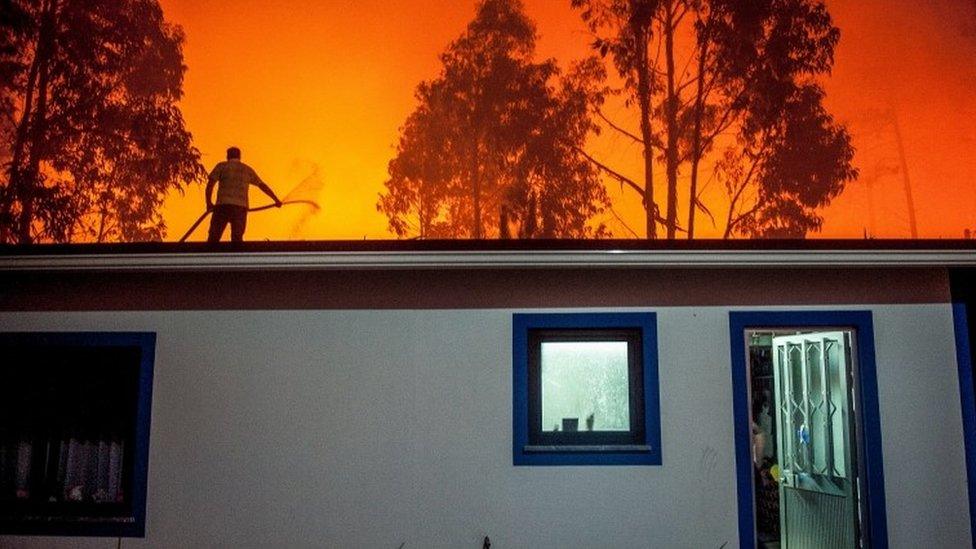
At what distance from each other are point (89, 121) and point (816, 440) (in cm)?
909

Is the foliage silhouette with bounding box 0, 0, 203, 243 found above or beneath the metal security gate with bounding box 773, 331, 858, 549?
above

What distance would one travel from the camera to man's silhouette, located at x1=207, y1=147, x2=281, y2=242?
24.0 feet

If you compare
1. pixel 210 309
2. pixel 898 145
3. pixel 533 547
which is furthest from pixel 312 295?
pixel 898 145

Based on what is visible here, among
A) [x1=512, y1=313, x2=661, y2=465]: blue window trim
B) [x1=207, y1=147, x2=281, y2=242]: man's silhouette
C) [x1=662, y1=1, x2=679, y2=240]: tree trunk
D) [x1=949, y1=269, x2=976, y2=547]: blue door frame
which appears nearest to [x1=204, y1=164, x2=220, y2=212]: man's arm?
[x1=207, y1=147, x2=281, y2=242]: man's silhouette

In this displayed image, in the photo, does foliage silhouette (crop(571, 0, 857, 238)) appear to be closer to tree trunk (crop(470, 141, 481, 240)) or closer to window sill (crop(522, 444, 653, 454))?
tree trunk (crop(470, 141, 481, 240))

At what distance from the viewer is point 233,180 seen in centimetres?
734

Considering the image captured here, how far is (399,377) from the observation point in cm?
616

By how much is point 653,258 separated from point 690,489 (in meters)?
1.79

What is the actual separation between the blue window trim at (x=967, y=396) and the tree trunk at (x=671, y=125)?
2937 mm

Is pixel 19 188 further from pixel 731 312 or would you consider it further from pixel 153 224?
pixel 731 312

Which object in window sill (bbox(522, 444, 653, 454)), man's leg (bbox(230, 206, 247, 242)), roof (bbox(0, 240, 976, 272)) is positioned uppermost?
man's leg (bbox(230, 206, 247, 242))

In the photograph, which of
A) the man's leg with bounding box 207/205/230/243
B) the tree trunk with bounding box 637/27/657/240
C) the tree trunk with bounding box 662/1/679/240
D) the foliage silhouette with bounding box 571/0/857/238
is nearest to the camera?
the man's leg with bounding box 207/205/230/243

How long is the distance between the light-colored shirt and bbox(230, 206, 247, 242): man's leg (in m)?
0.06

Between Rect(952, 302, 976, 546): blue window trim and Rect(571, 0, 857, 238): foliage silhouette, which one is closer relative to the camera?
Rect(952, 302, 976, 546): blue window trim
